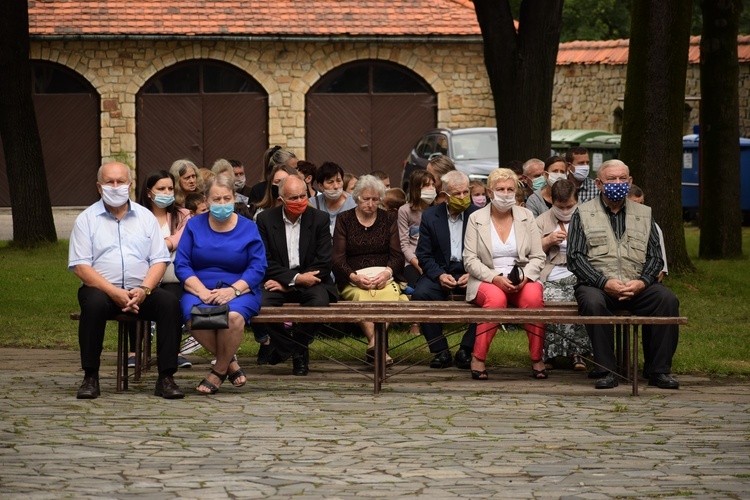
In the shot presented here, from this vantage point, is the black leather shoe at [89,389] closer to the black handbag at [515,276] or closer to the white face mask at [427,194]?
the black handbag at [515,276]

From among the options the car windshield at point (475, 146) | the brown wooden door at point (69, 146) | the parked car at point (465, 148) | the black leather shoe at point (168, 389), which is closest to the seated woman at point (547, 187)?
the black leather shoe at point (168, 389)

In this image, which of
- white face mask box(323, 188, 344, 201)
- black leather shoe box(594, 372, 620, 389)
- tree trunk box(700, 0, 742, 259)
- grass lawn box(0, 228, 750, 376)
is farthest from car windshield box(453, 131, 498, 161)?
black leather shoe box(594, 372, 620, 389)

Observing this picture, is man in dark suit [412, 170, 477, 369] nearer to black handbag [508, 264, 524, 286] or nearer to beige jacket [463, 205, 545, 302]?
beige jacket [463, 205, 545, 302]

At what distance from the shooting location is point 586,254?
31.4ft

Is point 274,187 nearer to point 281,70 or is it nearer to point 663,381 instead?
point 663,381

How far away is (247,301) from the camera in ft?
29.4

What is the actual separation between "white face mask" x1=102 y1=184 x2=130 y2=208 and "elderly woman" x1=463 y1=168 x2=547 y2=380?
2538mm

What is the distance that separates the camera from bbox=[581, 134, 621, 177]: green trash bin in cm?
2686

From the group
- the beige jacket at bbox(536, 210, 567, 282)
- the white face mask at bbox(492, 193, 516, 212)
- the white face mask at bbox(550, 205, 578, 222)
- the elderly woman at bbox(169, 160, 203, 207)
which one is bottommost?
the beige jacket at bbox(536, 210, 567, 282)

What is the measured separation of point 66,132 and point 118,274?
852 inches

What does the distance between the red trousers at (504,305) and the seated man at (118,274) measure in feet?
7.06

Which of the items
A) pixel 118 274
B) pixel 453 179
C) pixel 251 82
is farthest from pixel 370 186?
pixel 251 82

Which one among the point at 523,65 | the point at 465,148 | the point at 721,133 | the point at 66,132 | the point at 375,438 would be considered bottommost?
the point at 375,438

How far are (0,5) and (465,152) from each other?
31.0ft
